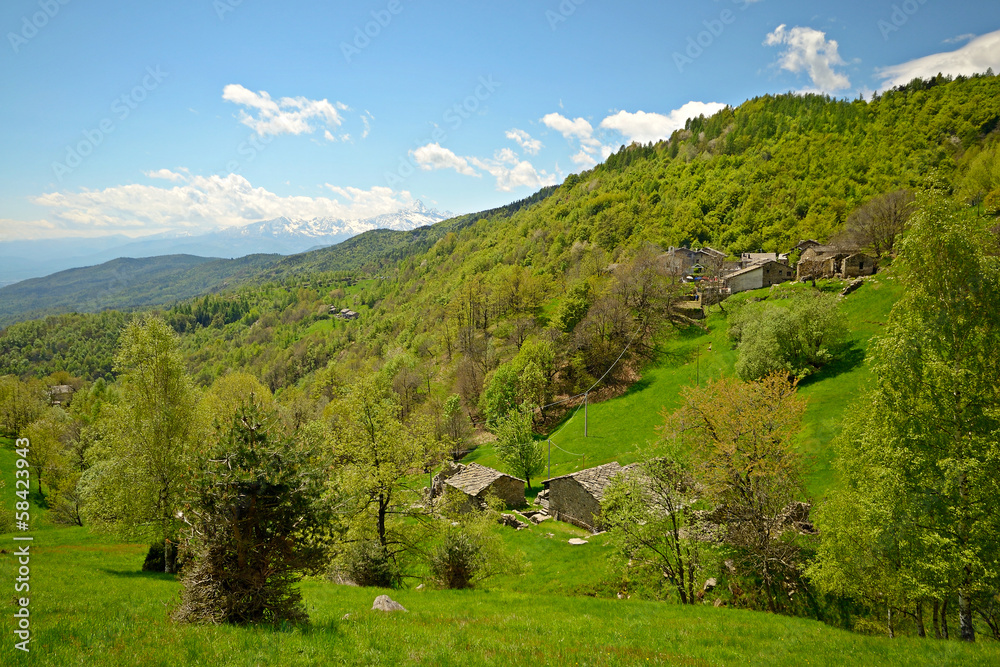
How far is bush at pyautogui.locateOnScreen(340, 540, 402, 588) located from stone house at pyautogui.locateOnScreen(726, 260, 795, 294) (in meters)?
77.0

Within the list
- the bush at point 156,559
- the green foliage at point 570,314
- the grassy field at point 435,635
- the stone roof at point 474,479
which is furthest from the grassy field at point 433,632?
the green foliage at point 570,314

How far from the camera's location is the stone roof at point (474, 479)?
43.2 metres

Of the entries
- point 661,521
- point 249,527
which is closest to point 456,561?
point 661,521

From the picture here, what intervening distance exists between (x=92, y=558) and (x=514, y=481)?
33.2 meters

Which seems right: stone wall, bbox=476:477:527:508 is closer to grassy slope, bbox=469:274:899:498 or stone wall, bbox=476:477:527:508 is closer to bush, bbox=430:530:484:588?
grassy slope, bbox=469:274:899:498

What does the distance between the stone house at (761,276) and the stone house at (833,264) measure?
7.94 feet

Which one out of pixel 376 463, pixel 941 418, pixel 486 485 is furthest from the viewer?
pixel 486 485

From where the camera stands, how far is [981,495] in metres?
13.1

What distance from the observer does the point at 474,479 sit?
45.4 meters

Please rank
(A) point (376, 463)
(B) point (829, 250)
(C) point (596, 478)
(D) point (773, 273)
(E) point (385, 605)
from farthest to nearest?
(D) point (773, 273) < (B) point (829, 250) < (C) point (596, 478) < (A) point (376, 463) < (E) point (385, 605)

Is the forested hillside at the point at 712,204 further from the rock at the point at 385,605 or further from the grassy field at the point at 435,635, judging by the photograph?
the rock at the point at 385,605

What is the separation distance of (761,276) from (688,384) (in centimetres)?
3328

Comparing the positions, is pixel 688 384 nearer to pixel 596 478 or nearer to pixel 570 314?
pixel 596 478

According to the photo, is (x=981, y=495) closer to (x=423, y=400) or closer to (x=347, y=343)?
(x=423, y=400)
